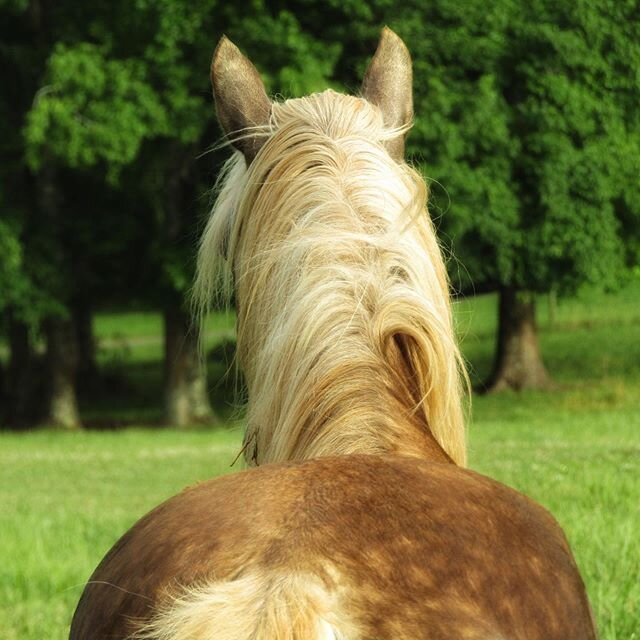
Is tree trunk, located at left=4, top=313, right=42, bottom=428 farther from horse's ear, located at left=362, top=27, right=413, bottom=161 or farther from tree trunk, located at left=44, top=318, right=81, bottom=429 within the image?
horse's ear, located at left=362, top=27, right=413, bottom=161

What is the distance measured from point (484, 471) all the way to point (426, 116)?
Answer: 1150cm

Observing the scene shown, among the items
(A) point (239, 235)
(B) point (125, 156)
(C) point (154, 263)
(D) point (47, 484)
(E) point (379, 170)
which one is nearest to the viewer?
(E) point (379, 170)

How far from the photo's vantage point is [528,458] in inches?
414

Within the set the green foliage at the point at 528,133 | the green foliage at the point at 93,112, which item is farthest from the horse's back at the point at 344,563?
the green foliage at the point at 93,112

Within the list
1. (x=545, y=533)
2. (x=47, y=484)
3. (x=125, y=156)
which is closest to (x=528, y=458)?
(x=47, y=484)

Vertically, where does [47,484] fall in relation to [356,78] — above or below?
below

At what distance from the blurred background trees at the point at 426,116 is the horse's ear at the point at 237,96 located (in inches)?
606

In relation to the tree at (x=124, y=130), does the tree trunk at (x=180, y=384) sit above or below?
below

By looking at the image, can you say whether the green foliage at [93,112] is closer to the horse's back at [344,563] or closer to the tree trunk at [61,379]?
the tree trunk at [61,379]

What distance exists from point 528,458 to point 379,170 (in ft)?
25.8

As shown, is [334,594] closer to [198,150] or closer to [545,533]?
[545,533]

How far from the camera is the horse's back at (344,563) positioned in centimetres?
161

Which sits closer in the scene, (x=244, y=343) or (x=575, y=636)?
(x=575, y=636)

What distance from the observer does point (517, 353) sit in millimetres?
22828
